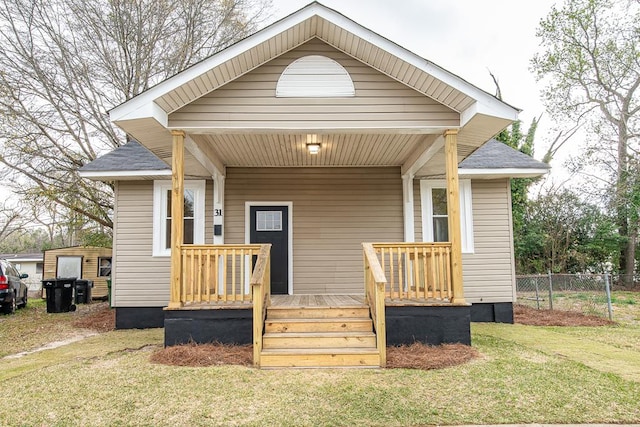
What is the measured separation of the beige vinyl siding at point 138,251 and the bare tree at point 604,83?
1602 centimetres

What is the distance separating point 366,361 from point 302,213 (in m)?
4.09

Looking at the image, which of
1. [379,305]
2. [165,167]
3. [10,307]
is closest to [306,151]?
[165,167]

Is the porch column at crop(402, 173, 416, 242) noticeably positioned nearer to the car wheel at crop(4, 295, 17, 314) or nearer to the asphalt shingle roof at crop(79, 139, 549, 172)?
the asphalt shingle roof at crop(79, 139, 549, 172)

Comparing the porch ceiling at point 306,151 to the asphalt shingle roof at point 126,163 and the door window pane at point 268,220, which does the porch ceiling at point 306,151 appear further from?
the asphalt shingle roof at point 126,163

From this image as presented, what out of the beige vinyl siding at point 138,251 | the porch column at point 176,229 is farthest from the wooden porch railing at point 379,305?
the beige vinyl siding at point 138,251

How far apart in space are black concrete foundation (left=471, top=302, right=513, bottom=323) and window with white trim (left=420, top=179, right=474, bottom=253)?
1.12 meters

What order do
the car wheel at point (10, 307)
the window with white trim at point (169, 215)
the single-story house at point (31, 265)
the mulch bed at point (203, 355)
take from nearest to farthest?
the mulch bed at point (203, 355), the window with white trim at point (169, 215), the car wheel at point (10, 307), the single-story house at point (31, 265)

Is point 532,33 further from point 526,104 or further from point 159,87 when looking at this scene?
point 159,87

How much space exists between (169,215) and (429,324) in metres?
5.37

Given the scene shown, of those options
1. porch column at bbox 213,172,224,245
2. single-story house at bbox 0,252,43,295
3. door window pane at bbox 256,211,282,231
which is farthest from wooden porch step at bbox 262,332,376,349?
single-story house at bbox 0,252,43,295

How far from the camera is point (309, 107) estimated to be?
19.2 ft

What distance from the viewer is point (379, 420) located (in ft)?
11.1

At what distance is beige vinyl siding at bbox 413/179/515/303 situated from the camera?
328 inches

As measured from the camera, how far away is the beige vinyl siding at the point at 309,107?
5.79 meters
